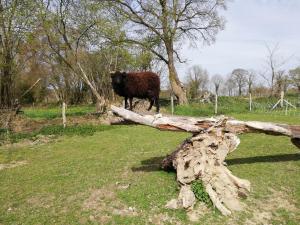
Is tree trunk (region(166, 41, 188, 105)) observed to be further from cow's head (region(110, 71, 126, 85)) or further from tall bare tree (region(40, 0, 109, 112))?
cow's head (region(110, 71, 126, 85))

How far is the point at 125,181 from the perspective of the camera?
8.80 m

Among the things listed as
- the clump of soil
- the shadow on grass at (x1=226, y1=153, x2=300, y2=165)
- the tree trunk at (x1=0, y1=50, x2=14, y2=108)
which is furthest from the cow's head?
the tree trunk at (x1=0, y1=50, x2=14, y2=108)

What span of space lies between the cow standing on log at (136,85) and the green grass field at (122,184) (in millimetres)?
1907

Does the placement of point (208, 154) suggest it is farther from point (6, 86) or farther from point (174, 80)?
point (174, 80)

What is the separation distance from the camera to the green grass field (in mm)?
7125

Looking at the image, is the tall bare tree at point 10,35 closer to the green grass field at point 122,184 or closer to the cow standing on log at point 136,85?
the green grass field at point 122,184

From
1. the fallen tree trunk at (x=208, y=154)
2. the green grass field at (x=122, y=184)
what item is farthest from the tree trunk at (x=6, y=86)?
the fallen tree trunk at (x=208, y=154)

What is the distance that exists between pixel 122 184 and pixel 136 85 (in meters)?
5.10

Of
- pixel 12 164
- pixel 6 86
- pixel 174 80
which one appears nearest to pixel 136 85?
pixel 12 164

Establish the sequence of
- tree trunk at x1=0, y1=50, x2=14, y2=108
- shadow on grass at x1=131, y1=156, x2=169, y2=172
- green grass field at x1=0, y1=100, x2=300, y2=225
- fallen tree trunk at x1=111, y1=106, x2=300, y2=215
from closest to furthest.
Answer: green grass field at x1=0, y1=100, x2=300, y2=225
fallen tree trunk at x1=111, y1=106, x2=300, y2=215
shadow on grass at x1=131, y1=156, x2=169, y2=172
tree trunk at x1=0, y1=50, x2=14, y2=108

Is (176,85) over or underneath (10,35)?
underneath

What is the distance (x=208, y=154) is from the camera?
8.31 m

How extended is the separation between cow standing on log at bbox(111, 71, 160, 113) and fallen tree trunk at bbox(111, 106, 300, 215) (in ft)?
12.9

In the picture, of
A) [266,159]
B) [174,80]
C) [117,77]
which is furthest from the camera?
[174,80]
